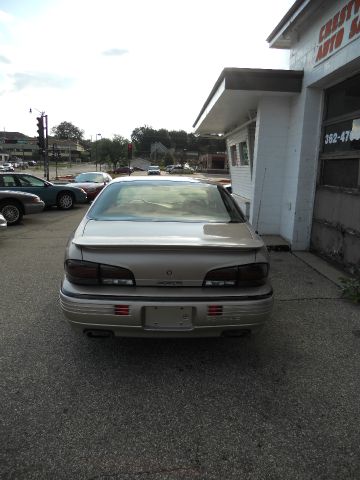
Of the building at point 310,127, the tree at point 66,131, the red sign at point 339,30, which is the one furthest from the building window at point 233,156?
the tree at point 66,131

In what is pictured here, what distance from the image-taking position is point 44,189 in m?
13.6

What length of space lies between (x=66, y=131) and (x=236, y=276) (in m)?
162

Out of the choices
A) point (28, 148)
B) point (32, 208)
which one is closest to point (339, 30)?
point (32, 208)

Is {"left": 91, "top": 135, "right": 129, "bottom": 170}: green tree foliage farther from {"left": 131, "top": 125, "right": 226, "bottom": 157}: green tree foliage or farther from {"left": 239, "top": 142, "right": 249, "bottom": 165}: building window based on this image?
{"left": 131, "top": 125, "right": 226, "bottom": 157}: green tree foliage

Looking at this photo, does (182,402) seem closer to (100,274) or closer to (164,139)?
(100,274)

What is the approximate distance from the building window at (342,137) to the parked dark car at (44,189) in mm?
9725

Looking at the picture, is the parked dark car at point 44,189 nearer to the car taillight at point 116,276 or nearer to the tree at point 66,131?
the car taillight at point 116,276

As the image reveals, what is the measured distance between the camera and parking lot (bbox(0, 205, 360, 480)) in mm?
2152

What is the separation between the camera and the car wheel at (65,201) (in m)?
14.1

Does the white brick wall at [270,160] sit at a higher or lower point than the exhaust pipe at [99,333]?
higher

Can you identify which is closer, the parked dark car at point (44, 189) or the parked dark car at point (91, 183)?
the parked dark car at point (44, 189)

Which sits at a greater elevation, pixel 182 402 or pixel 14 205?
pixel 14 205

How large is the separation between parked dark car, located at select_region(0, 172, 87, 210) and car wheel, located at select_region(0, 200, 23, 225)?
5.77 ft

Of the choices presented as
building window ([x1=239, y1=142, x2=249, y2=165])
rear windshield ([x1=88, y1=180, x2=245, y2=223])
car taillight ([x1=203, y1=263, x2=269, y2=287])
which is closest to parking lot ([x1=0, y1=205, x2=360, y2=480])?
car taillight ([x1=203, y1=263, x2=269, y2=287])
